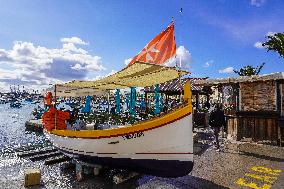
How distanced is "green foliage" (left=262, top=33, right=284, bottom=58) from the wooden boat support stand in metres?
26.8

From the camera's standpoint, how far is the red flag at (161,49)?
8.44 m

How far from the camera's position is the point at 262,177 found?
29.9 feet

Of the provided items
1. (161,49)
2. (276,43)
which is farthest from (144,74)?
(276,43)

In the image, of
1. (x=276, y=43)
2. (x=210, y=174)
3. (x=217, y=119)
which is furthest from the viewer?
(x=276, y=43)

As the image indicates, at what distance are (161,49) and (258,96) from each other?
10107mm

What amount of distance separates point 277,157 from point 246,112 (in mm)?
4300

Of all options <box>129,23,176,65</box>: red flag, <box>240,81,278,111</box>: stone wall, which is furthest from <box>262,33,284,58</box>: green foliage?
<box>129,23,176,65</box>: red flag

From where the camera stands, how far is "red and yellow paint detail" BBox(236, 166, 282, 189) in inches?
329

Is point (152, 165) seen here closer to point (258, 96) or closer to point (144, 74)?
point (144, 74)

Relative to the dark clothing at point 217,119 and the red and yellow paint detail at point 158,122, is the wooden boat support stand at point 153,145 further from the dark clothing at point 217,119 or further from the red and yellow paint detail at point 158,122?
the dark clothing at point 217,119

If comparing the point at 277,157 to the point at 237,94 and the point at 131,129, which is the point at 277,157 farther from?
the point at 131,129

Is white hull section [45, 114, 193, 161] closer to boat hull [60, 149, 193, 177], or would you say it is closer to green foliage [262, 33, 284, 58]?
boat hull [60, 149, 193, 177]

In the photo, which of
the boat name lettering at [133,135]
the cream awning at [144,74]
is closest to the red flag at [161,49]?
the cream awning at [144,74]

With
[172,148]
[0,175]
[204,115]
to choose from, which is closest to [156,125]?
[172,148]
